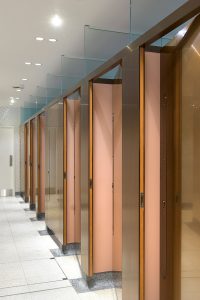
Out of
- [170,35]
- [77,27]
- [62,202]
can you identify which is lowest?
[62,202]

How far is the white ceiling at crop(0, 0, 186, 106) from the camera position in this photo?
12.8 feet

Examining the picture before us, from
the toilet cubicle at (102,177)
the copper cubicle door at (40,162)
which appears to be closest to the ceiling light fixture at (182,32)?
the toilet cubicle at (102,177)

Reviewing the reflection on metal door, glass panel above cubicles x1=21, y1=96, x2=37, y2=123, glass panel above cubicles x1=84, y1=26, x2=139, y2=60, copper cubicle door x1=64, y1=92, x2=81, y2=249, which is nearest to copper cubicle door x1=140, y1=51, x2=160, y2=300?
glass panel above cubicles x1=84, y1=26, x2=139, y2=60

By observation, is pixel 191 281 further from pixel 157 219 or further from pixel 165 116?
pixel 165 116

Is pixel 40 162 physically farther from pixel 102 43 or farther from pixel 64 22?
pixel 102 43

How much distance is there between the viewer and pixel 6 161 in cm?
1294

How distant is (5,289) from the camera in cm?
406

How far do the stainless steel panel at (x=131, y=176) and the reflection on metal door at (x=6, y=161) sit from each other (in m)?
10.6

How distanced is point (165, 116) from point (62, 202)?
3258mm

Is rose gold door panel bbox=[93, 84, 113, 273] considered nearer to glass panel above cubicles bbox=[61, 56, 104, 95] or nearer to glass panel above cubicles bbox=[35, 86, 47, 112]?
glass panel above cubicles bbox=[61, 56, 104, 95]

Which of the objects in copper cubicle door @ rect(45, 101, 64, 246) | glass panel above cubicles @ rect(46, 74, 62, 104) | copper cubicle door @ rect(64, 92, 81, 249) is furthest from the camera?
glass panel above cubicles @ rect(46, 74, 62, 104)

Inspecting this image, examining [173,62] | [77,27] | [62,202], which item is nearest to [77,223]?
[62,202]

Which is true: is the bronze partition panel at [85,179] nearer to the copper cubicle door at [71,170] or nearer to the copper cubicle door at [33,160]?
the copper cubicle door at [71,170]

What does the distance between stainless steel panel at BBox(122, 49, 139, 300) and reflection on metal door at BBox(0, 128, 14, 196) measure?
10.6 meters
